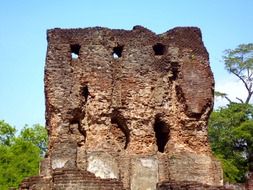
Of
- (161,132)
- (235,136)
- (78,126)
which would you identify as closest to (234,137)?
(235,136)

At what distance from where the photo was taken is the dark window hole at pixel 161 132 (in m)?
17.7

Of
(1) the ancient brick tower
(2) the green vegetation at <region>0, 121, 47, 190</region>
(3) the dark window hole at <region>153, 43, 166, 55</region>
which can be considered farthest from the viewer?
(2) the green vegetation at <region>0, 121, 47, 190</region>

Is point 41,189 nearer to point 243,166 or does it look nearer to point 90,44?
point 90,44

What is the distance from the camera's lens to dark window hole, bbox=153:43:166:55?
18359 millimetres

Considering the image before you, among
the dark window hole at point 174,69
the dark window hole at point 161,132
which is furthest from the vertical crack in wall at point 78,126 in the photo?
the dark window hole at point 174,69

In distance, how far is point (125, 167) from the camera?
1678cm

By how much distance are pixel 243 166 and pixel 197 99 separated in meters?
13.4

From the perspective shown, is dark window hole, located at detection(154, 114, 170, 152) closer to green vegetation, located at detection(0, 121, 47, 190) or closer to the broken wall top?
the broken wall top

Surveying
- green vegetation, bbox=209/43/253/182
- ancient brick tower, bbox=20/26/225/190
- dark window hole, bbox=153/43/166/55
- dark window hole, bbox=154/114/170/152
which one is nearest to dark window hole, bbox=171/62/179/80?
ancient brick tower, bbox=20/26/225/190

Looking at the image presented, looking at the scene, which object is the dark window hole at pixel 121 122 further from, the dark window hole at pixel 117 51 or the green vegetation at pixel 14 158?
the green vegetation at pixel 14 158

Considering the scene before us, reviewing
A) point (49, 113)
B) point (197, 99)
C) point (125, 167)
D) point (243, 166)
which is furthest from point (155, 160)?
point (243, 166)

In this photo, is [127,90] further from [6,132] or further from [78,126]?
[6,132]

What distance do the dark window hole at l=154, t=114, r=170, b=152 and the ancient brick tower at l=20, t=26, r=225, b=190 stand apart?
0.11 feet

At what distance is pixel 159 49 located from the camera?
1852 centimetres
